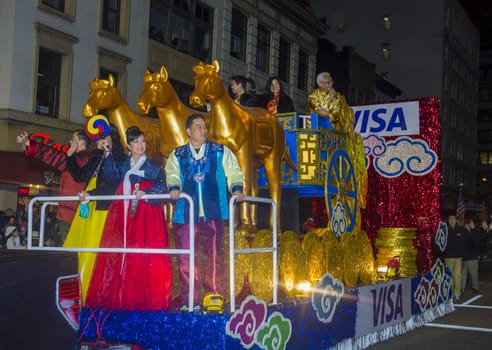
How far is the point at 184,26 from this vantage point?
24.1 meters

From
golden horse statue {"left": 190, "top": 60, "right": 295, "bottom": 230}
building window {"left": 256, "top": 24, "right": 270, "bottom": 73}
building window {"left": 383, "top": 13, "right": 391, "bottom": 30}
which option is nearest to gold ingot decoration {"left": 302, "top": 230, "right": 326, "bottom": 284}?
golden horse statue {"left": 190, "top": 60, "right": 295, "bottom": 230}

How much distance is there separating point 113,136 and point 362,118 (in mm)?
6648

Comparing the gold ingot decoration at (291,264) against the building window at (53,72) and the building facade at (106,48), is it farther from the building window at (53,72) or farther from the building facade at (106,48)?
the building window at (53,72)

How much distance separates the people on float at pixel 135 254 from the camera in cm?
613

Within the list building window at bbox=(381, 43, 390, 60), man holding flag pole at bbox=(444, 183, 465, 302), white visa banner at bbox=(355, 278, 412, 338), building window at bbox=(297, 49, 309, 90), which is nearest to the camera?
white visa banner at bbox=(355, 278, 412, 338)

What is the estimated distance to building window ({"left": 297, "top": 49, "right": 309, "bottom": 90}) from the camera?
1260 inches

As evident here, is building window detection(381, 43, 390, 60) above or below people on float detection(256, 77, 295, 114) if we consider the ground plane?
above

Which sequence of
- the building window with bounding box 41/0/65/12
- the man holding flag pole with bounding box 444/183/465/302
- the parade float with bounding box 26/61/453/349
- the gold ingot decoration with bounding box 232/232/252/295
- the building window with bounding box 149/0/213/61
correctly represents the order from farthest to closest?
1. the building window with bounding box 149/0/213/61
2. the building window with bounding box 41/0/65/12
3. the man holding flag pole with bounding box 444/183/465/302
4. the gold ingot decoration with bounding box 232/232/252/295
5. the parade float with bounding box 26/61/453/349

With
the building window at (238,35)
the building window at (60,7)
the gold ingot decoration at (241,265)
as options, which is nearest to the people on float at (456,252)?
the gold ingot decoration at (241,265)

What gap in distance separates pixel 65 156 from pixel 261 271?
2355 mm

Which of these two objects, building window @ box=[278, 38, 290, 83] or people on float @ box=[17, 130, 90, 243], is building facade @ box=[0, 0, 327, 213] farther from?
people on float @ box=[17, 130, 90, 243]

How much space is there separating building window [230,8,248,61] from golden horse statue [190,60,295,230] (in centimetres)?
1866

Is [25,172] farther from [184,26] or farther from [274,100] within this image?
[184,26]

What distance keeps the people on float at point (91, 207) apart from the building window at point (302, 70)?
25.5m
